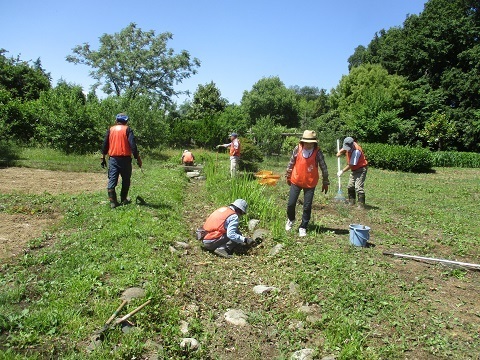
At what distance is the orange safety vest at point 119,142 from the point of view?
680 cm

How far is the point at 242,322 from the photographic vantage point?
12.5 feet

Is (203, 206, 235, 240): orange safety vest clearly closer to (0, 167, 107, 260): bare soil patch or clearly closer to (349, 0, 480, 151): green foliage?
(0, 167, 107, 260): bare soil patch

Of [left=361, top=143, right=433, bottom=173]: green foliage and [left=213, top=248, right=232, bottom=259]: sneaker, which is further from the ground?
[left=361, top=143, right=433, bottom=173]: green foliage

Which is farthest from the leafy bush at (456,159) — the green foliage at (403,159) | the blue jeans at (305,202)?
the blue jeans at (305,202)

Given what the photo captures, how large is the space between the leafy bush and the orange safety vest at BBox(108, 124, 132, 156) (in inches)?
982

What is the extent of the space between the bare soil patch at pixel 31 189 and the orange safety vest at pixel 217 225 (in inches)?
97.1

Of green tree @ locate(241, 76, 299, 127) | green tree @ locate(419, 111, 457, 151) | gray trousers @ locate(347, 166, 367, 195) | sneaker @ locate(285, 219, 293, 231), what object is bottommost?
sneaker @ locate(285, 219, 293, 231)

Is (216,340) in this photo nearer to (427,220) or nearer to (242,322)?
(242,322)

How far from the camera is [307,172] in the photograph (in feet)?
20.4

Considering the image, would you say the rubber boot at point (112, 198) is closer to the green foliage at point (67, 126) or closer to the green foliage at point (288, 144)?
the green foliage at point (67, 126)

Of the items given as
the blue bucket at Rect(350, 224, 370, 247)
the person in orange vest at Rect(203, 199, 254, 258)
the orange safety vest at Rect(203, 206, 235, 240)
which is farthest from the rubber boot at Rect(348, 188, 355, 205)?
the orange safety vest at Rect(203, 206, 235, 240)

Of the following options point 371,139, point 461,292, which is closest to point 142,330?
point 461,292

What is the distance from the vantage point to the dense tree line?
91.5ft

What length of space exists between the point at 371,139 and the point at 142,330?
92.5 feet
